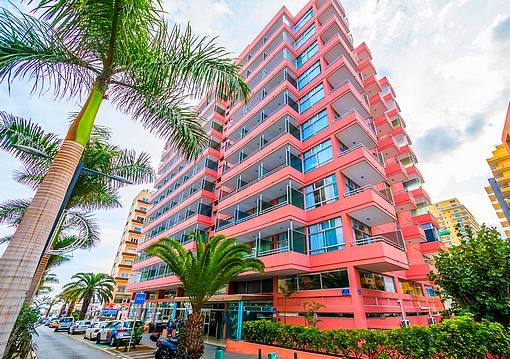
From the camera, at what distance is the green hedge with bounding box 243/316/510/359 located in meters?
7.89

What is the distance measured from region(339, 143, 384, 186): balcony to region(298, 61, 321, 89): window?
9.65 meters

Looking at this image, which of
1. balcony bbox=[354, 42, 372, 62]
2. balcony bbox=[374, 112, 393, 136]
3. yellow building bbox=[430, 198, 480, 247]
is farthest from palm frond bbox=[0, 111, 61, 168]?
yellow building bbox=[430, 198, 480, 247]

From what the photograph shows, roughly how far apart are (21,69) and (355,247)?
16434 mm

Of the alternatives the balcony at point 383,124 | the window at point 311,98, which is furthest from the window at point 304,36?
the balcony at point 383,124

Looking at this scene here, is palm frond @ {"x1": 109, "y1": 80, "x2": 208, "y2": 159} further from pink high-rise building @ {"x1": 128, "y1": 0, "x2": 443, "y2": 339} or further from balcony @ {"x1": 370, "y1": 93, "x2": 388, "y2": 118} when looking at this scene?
balcony @ {"x1": 370, "y1": 93, "x2": 388, "y2": 118}

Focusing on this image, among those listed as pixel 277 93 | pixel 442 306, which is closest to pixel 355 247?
pixel 277 93

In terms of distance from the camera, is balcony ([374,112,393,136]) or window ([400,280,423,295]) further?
balcony ([374,112,393,136])

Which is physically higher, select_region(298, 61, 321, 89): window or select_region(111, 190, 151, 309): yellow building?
select_region(298, 61, 321, 89): window

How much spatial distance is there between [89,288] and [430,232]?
44946 mm

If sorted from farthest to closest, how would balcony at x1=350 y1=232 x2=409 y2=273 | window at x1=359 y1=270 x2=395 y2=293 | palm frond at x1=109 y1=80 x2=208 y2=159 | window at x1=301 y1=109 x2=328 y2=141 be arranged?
window at x1=301 y1=109 x2=328 y2=141
window at x1=359 y1=270 x2=395 y2=293
balcony at x1=350 y1=232 x2=409 y2=273
palm frond at x1=109 y1=80 x2=208 y2=159

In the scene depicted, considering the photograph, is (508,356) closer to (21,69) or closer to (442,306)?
(21,69)

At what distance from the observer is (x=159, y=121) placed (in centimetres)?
765

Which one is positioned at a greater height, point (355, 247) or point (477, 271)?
point (355, 247)

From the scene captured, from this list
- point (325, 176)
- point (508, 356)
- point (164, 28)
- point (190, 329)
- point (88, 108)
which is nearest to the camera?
point (88, 108)
